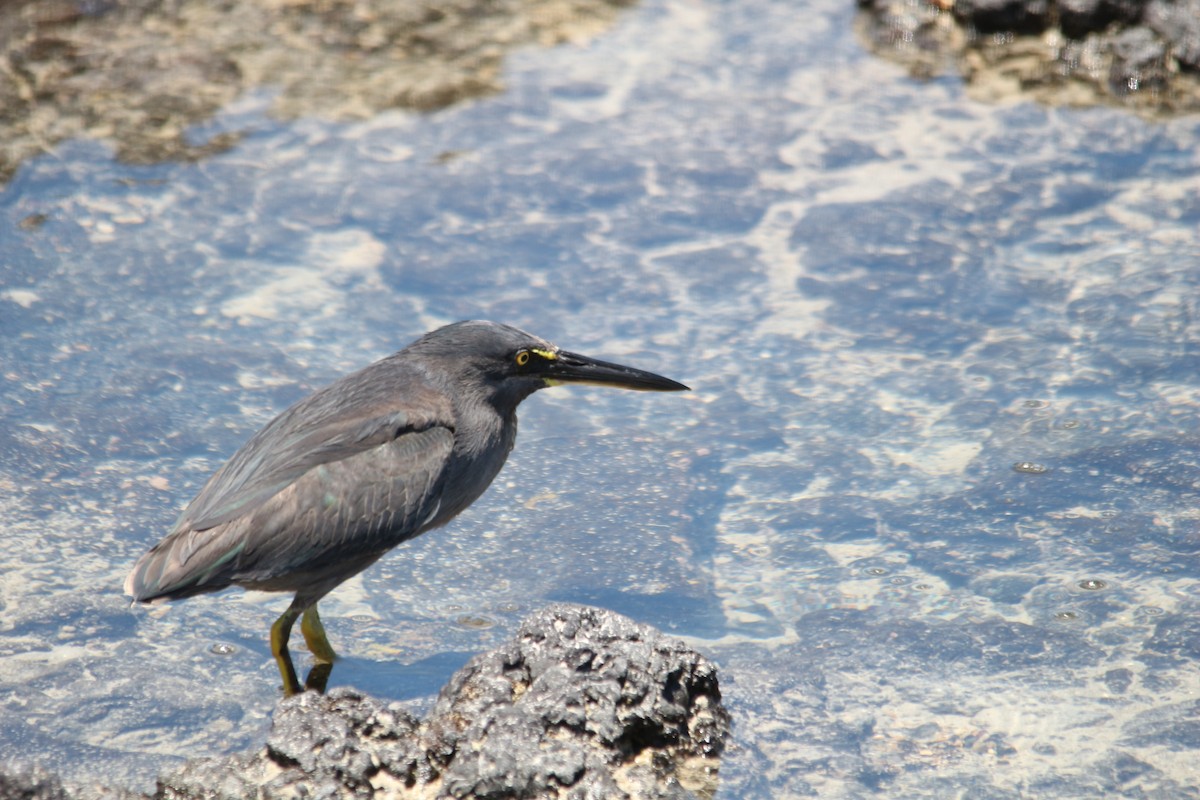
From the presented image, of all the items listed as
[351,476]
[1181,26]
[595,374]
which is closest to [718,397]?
[595,374]

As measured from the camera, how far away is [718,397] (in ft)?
23.0

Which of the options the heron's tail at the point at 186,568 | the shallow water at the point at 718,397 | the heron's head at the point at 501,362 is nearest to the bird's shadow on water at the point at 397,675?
the shallow water at the point at 718,397

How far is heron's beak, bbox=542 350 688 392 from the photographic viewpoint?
5.69 metres

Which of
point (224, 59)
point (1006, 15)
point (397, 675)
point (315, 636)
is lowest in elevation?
point (397, 675)

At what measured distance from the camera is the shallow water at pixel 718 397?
16.4 feet

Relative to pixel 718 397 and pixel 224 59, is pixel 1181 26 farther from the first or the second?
pixel 224 59

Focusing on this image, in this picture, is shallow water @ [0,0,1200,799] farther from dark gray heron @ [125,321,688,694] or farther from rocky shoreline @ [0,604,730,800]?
dark gray heron @ [125,321,688,694]

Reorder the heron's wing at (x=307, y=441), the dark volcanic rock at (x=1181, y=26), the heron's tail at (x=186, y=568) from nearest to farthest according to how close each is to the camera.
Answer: the heron's tail at (x=186, y=568), the heron's wing at (x=307, y=441), the dark volcanic rock at (x=1181, y=26)

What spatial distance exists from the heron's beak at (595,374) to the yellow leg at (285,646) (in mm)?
1491

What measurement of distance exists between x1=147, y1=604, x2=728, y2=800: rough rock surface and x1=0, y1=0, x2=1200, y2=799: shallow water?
0.35m

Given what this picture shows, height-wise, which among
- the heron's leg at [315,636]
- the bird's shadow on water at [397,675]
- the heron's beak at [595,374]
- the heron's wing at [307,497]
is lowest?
the bird's shadow on water at [397,675]

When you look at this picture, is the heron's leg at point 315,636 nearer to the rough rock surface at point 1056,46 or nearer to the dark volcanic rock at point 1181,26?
the rough rock surface at point 1056,46

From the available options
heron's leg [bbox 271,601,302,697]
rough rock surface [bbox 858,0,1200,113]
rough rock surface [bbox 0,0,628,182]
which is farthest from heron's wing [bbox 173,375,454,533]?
rough rock surface [bbox 858,0,1200,113]

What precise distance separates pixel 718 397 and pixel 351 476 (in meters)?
2.53
